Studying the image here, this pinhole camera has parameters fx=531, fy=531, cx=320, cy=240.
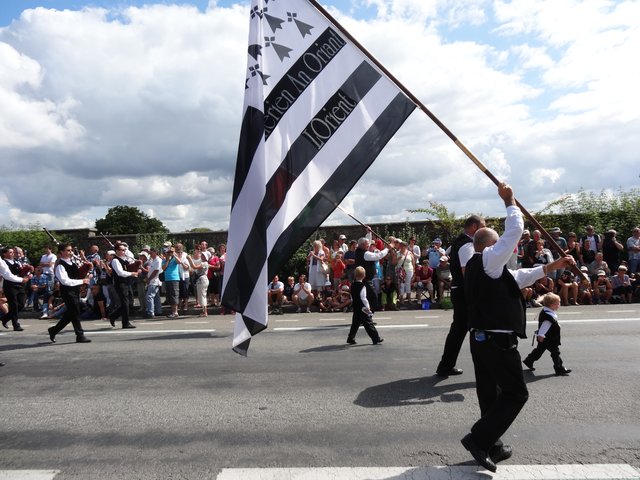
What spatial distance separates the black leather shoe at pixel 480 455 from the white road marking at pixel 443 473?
82mm

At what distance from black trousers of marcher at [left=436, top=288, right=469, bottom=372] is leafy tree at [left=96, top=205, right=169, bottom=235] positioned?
62.5 meters

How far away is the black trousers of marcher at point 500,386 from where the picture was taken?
12.6 ft

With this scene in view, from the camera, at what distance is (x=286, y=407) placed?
5477mm

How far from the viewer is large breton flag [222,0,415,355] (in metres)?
5.48

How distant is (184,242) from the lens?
21.8 meters

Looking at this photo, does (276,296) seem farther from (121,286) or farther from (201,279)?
(121,286)

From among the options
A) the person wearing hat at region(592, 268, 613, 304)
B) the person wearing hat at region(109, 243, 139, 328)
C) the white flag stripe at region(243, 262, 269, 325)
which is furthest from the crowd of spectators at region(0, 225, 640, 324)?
the white flag stripe at region(243, 262, 269, 325)

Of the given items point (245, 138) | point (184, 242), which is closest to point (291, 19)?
point (245, 138)

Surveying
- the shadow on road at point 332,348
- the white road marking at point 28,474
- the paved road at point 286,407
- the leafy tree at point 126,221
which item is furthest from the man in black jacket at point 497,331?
the leafy tree at point 126,221

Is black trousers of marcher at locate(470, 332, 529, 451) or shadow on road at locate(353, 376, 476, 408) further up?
black trousers of marcher at locate(470, 332, 529, 451)

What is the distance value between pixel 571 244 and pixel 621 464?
11298 mm

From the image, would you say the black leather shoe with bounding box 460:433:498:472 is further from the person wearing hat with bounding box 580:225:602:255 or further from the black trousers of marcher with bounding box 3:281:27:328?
the person wearing hat with bounding box 580:225:602:255

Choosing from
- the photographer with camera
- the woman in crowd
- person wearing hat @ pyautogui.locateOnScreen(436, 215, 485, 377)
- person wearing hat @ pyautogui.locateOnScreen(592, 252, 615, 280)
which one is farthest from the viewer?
the woman in crowd

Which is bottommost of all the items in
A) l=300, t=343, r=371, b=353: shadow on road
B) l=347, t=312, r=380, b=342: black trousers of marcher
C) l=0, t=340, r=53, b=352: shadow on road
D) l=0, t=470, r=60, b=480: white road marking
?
l=0, t=470, r=60, b=480: white road marking
